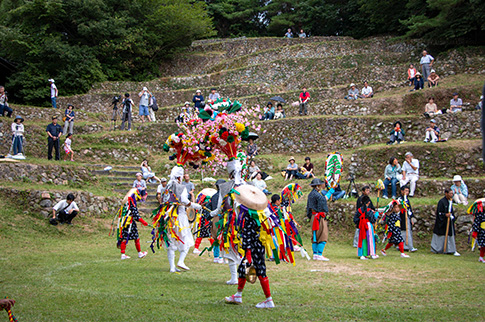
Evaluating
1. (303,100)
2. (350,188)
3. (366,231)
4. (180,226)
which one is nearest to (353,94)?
(303,100)

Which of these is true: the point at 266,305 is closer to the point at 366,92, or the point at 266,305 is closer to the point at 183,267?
the point at 183,267

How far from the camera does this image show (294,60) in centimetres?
3175

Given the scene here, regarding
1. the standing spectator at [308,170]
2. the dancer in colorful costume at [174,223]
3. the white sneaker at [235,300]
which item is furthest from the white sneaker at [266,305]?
the standing spectator at [308,170]

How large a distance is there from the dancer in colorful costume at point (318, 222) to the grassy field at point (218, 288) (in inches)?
20.1

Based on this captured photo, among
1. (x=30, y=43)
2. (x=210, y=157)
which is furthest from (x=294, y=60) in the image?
(x=210, y=157)

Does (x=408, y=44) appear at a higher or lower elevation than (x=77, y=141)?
higher

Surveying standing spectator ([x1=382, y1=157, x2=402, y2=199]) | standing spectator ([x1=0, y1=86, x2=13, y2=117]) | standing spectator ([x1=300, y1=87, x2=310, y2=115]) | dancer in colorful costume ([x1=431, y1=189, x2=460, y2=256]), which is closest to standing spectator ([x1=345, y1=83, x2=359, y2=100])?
standing spectator ([x1=300, y1=87, x2=310, y2=115])

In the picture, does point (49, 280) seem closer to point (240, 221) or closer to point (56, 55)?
point (240, 221)

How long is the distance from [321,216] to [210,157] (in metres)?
3.98

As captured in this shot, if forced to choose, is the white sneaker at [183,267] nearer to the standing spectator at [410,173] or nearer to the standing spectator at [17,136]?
the standing spectator at [410,173]

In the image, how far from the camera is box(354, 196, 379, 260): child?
36.0 ft

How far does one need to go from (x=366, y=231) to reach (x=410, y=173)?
5.46 m

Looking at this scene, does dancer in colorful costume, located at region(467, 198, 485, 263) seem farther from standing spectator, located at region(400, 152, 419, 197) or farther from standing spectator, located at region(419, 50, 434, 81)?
standing spectator, located at region(419, 50, 434, 81)

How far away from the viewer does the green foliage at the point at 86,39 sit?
30.2 meters
